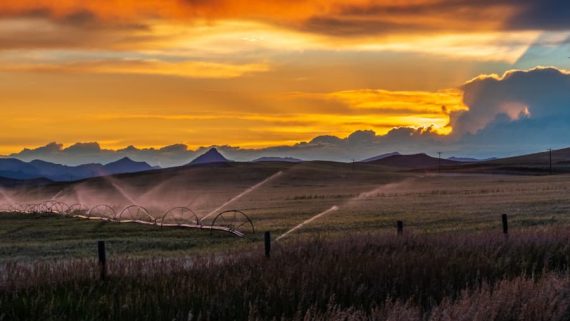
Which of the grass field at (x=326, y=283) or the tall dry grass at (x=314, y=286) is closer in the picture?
the tall dry grass at (x=314, y=286)

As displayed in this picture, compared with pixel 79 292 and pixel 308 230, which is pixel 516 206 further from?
pixel 79 292

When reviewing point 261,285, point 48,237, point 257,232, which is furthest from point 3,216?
point 261,285

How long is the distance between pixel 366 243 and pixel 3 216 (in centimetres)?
4639

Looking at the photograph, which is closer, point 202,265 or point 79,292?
point 79,292

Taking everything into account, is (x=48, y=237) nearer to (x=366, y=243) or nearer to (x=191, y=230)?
(x=191, y=230)

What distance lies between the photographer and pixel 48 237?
39.5 m

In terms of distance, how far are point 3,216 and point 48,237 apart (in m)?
22.5

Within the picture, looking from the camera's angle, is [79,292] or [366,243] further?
[366,243]

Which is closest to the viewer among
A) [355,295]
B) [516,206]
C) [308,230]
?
[355,295]

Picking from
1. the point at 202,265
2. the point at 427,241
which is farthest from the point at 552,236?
the point at 202,265

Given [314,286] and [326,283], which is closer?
[314,286]

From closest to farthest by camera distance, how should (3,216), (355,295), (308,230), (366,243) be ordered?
(355,295) < (366,243) < (308,230) < (3,216)

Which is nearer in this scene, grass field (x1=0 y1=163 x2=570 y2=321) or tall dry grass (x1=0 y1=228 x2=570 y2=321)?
tall dry grass (x1=0 y1=228 x2=570 y2=321)

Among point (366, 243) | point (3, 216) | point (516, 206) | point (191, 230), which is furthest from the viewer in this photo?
point (3, 216)
